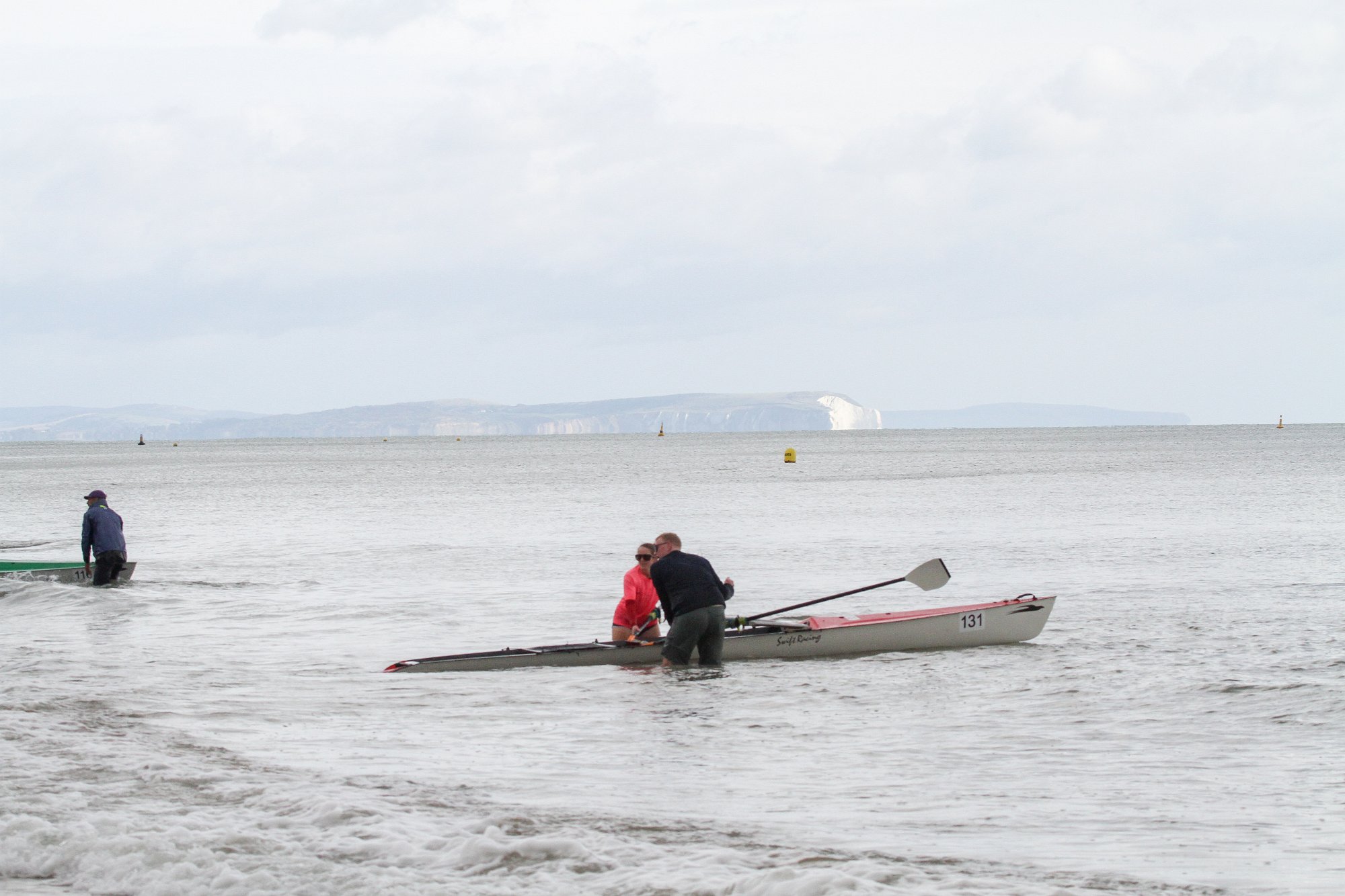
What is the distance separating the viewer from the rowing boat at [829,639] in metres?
15.3

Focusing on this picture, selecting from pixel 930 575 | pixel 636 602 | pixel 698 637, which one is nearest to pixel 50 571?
pixel 636 602

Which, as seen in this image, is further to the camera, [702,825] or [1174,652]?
[1174,652]

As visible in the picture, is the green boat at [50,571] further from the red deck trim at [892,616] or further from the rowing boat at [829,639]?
the red deck trim at [892,616]

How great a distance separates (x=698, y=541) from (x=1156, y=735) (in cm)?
2622

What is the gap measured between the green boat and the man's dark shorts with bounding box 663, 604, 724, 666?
46.3 ft

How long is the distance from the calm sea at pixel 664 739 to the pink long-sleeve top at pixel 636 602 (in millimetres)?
772

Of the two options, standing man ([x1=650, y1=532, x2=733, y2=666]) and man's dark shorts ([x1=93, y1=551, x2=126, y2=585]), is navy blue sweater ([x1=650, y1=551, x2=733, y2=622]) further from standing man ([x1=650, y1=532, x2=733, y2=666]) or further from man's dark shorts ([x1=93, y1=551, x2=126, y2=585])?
man's dark shorts ([x1=93, y1=551, x2=126, y2=585])

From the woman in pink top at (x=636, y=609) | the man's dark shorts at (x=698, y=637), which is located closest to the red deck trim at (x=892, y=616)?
the man's dark shorts at (x=698, y=637)

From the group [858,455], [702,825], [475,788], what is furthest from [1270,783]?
[858,455]

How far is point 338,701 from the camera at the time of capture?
526 inches

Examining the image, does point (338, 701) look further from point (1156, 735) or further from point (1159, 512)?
point (1159, 512)

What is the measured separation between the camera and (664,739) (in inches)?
449

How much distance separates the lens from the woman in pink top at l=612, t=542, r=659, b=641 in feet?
50.7

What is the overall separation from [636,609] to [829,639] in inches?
101
